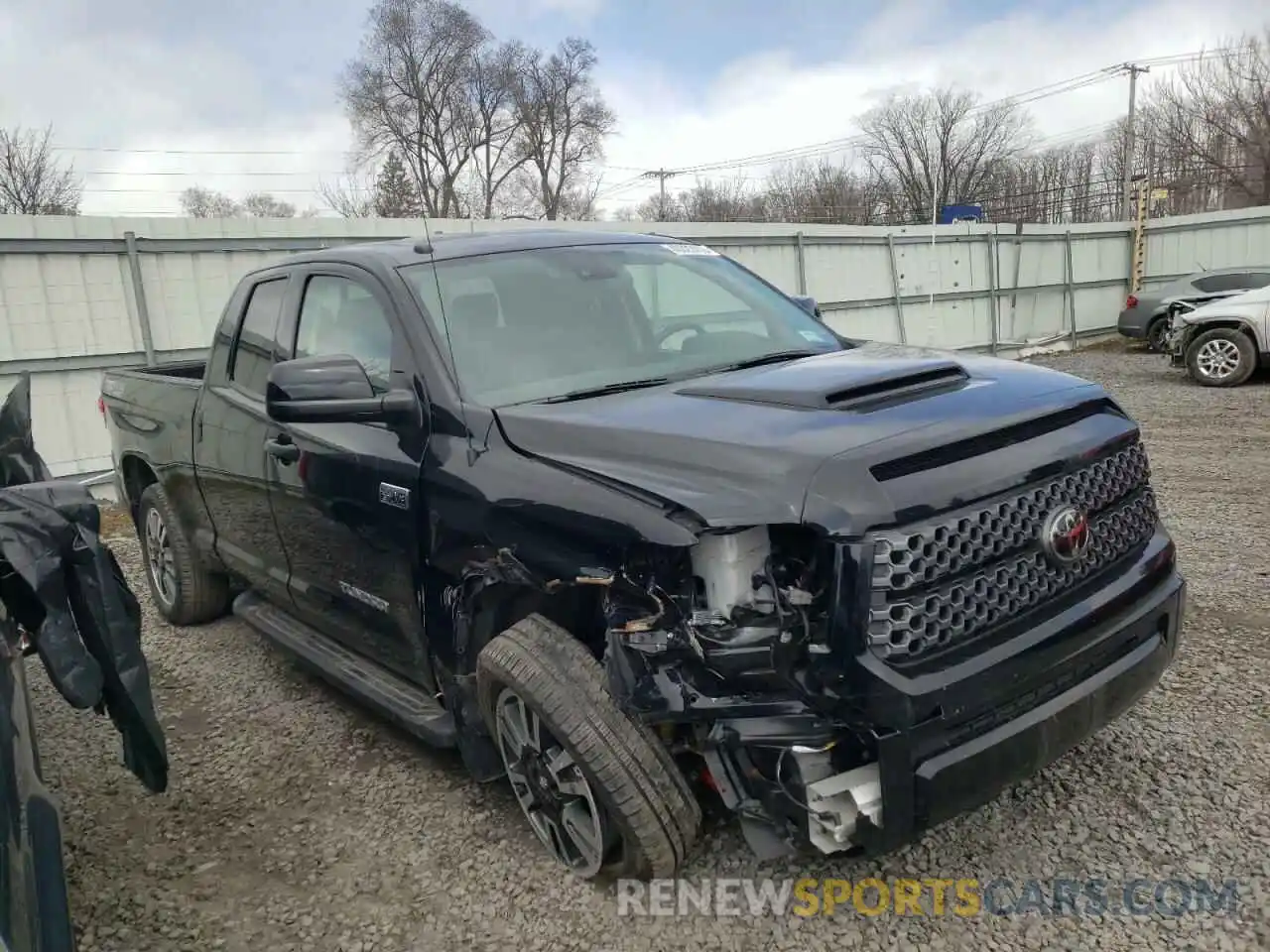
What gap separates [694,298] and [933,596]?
1917mm

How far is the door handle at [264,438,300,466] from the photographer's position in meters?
3.57

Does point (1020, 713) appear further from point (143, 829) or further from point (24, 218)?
point (24, 218)

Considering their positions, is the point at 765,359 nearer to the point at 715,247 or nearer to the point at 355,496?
the point at 355,496

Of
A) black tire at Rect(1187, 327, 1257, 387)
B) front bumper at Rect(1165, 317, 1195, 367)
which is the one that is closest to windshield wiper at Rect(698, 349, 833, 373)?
black tire at Rect(1187, 327, 1257, 387)

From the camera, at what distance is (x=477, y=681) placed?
9.29ft

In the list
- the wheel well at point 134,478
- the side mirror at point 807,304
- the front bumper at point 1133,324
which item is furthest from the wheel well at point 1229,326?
the wheel well at point 134,478

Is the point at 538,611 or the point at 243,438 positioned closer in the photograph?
the point at 538,611

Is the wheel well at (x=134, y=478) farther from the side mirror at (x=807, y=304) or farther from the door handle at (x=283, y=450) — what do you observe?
the side mirror at (x=807, y=304)

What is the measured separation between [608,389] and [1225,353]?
39.4 feet

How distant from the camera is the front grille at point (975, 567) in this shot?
216cm

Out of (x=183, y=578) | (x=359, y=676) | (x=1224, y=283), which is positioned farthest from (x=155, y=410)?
(x=1224, y=283)

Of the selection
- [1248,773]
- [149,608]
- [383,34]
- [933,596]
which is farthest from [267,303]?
[383,34]

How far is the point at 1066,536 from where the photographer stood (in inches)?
95.7

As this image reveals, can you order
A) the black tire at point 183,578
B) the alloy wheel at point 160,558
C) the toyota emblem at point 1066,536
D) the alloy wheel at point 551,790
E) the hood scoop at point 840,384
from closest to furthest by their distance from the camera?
the toyota emblem at point 1066,536 → the hood scoop at point 840,384 → the alloy wheel at point 551,790 → the black tire at point 183,578 → the alloy wheel at point 160,558
